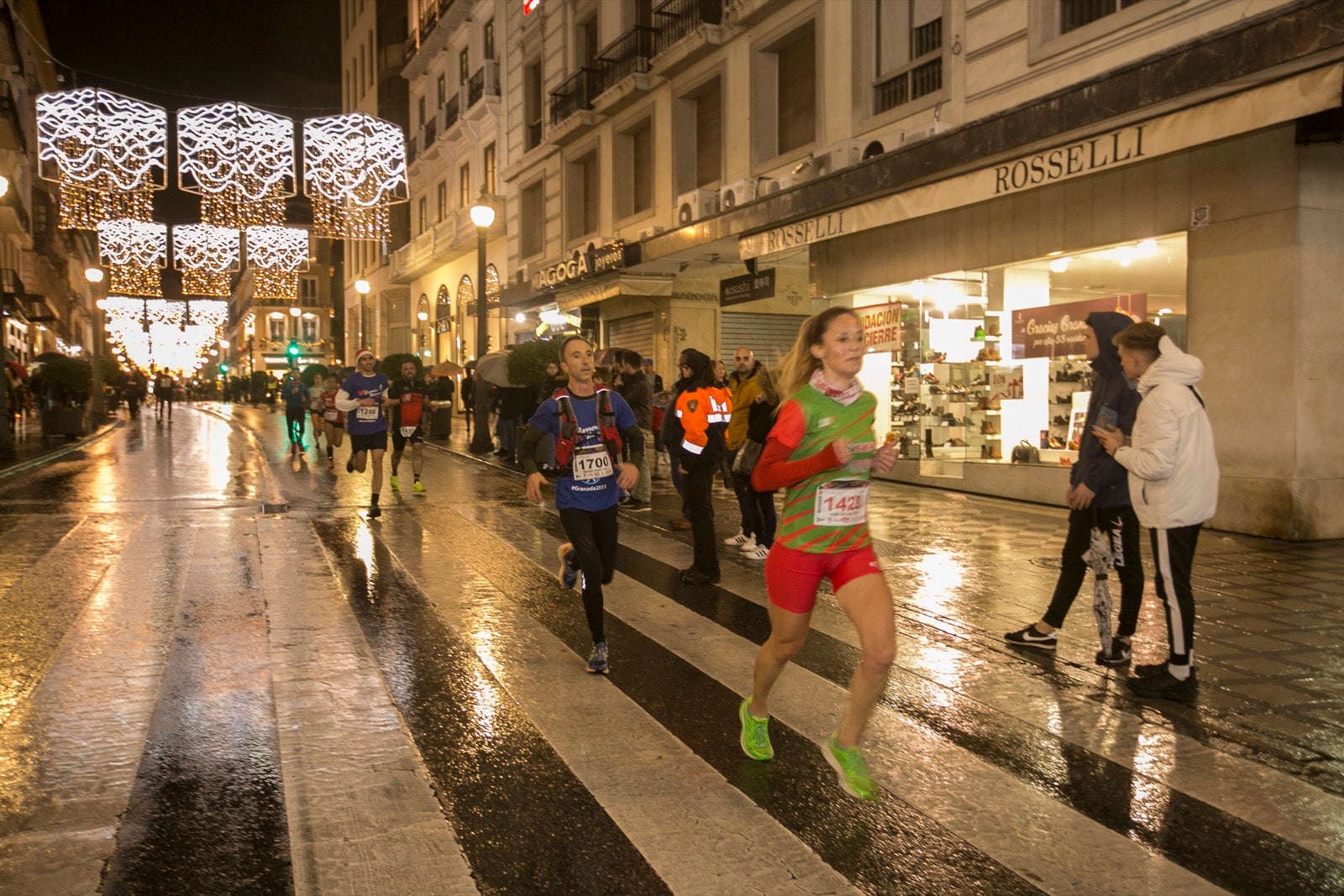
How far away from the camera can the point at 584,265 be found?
2392 cm

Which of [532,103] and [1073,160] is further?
[532,103]

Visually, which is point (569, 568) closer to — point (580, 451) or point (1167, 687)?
point (580, 451)

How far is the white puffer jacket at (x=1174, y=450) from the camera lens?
531cm

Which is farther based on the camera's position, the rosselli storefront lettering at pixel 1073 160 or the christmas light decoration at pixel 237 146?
the christmas light decoration at pixel 237 146

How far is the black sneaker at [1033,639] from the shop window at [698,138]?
1597 cm

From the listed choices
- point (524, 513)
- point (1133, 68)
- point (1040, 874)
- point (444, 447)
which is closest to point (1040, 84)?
point (1133, 68)

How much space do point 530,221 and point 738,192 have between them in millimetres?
13348

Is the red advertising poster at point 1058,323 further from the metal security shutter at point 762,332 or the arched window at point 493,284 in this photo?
the arched window at point 493,284

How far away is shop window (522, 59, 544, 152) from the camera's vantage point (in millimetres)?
30031

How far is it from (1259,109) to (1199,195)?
7.91 feet

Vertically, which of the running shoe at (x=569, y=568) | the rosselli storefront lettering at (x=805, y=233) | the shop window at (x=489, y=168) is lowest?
the running shoe at (x=569, y=568)

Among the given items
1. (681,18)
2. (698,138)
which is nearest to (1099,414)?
(698,138)

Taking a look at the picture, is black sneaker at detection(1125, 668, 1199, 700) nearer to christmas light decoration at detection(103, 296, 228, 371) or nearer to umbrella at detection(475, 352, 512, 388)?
umbrella at detection(475, 352, 512, 388)

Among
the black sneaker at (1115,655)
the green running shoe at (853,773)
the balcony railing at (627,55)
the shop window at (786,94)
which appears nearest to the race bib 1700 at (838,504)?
the green running shoe at (853,773)
